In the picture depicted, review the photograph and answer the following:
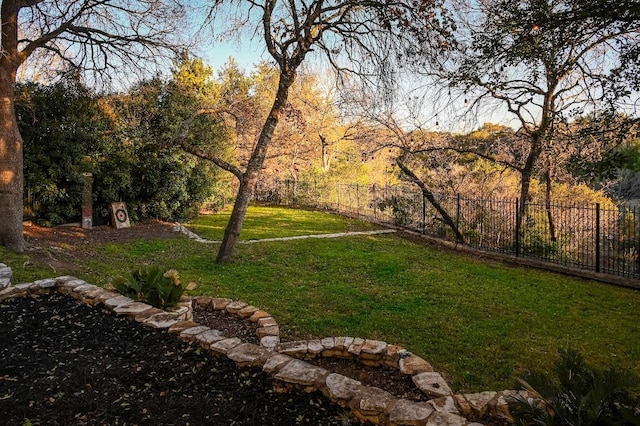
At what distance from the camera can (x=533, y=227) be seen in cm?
968

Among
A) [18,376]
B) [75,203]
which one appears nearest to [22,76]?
[75,203]

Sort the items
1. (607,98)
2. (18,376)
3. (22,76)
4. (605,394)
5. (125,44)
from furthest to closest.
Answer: (22,76) < (125,44) < (607,98) < (18,376) < (605,394)

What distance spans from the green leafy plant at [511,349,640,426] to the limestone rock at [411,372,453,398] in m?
0.95

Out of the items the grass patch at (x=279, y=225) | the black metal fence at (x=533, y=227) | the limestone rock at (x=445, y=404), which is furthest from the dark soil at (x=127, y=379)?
the grass patch at (x=279, y=225)

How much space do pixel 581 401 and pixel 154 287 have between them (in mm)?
4288

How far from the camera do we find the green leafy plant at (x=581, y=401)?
1.93 m

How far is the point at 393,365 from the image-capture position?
3.80 m

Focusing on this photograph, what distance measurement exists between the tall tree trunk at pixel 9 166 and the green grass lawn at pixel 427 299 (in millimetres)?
581

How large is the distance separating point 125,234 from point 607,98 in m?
11.4


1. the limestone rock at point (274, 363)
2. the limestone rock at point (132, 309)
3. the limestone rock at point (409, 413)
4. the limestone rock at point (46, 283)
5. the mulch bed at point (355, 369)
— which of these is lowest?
the mulch bed at point (355, 369)

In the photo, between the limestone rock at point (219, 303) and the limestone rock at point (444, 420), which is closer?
the limestone rock at point (444, 420)

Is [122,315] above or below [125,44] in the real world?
below

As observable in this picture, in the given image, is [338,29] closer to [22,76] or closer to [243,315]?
[243,315]

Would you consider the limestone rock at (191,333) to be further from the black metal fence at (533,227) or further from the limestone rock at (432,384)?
the black metal fence at (533,227)
